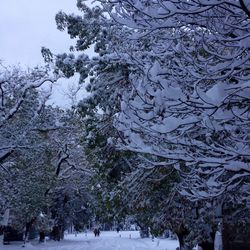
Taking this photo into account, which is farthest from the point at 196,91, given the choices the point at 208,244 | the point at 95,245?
the point at 95,245

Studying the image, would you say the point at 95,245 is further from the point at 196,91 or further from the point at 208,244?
the point at 196,91

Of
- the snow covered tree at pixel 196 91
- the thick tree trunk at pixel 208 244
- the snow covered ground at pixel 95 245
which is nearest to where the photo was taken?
the snow covered tree at pixel 196 91

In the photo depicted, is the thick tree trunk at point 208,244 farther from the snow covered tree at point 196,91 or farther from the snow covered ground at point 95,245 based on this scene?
the snow covered ground at point 95,245

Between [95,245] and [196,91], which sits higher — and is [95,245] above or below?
above

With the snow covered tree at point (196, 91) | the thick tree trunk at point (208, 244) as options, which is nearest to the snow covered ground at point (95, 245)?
the thick tree trunk at point (208, 244)

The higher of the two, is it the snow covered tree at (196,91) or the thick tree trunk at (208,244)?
the snow covered tree at (196,91)

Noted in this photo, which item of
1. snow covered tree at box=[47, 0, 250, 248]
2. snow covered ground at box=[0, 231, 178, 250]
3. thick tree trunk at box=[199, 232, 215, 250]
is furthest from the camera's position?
snow covered ground at box=[0, 231, 178, 250]

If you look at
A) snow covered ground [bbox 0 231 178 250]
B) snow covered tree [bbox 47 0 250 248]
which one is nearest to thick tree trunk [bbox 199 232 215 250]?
snow covered tree [bbox 47 0 250 248]

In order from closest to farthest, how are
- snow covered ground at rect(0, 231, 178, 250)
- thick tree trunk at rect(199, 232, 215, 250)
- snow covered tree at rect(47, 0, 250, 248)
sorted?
1. snow covered tree at rect(47, 0, 250, 248)
2. thick tree trunk at rect(199, 232, 215, 250)
3. snow covered ground at rect(0, 231, 178, 250)

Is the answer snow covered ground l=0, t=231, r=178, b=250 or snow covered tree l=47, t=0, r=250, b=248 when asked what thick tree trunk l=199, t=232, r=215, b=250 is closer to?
snow covered tree l=47, t=0, r=250, b=248

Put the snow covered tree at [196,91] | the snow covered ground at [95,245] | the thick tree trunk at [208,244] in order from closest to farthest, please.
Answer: the snow covered tree at [196,91] → the thick tree trunk at [208,244] → the snow covered ground at [95,245]

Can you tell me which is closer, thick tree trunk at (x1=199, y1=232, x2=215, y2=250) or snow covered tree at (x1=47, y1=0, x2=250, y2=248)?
snow covered tree at (x1=47, y1=0, x2=250, y2=248)

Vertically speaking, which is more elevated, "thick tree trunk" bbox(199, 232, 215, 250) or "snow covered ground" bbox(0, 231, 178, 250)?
"snow covered ground" bbox(0, 231, 178, 250)

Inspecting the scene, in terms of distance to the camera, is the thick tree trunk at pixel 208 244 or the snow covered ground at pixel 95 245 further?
the snow covered ground at pixel 95 245
